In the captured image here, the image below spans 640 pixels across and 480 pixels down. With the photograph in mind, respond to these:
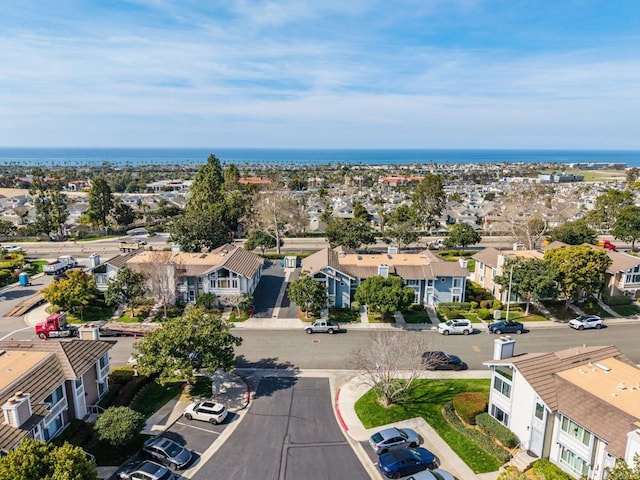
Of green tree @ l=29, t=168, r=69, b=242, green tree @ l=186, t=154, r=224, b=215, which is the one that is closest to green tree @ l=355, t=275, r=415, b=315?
green tree @ l=186, t=154, r=224, b=215

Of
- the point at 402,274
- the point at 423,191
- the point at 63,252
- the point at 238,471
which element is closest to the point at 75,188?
the point at 63,252

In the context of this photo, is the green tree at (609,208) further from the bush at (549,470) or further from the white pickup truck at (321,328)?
the bush at (549,470)

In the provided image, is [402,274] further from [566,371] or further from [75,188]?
[75,188]

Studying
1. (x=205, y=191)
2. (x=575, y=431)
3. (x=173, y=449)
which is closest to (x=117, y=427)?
(x=173, y=449)

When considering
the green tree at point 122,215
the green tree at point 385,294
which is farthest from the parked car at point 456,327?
the green tree at point 122,215

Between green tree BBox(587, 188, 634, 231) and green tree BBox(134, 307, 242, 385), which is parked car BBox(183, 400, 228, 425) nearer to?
green tree BBox(134, 307, 242, 385)

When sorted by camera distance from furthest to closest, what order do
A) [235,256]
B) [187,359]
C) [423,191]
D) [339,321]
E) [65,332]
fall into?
[423,191], [235,256], [339,321], [65,332], [187,359]

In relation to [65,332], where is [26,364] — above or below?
above

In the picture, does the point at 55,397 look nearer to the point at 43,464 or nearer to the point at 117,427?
the point at 117,427
